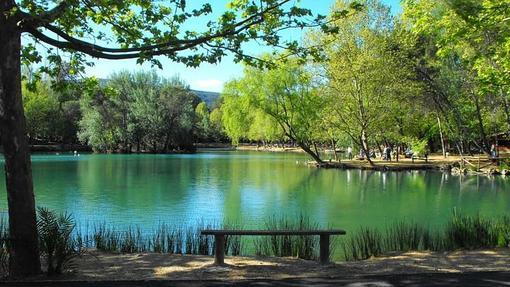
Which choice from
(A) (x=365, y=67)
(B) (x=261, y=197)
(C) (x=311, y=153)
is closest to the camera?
(B) (x=261, y=197)

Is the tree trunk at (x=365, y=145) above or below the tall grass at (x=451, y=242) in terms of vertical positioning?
above

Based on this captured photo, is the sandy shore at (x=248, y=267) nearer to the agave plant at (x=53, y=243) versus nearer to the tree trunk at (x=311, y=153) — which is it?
the agave plant at (x=53, y=243)

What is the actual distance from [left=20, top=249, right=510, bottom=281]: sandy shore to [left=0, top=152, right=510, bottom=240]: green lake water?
21.8 ft

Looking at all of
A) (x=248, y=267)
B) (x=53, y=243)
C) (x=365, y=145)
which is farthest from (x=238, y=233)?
(x=365, y=145)

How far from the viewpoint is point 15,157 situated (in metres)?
6.82

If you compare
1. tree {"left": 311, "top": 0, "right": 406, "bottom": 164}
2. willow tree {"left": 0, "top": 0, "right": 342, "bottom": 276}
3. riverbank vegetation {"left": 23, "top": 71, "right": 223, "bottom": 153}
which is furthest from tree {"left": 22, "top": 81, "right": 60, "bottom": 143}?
willow tree {"left": 0, "top": 0, "right": 342, "bottom": 276}

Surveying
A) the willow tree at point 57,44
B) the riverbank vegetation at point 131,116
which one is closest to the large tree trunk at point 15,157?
the willow tree at point 57,44

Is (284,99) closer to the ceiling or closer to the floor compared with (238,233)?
closer to the ceiling

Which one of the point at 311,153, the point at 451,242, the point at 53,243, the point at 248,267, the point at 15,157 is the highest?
the point at 15,157

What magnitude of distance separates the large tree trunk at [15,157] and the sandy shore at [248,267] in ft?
2.17

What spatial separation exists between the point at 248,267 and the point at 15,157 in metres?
3.58

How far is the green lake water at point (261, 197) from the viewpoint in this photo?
17.4 metres

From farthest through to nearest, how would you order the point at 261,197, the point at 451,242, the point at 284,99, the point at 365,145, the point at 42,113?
the point at 42,113 → the point at 284,99 → the point at 365,145 → the point at 261,197 → the point at 451,242

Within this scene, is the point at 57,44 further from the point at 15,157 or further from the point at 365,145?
the point at 365,145
